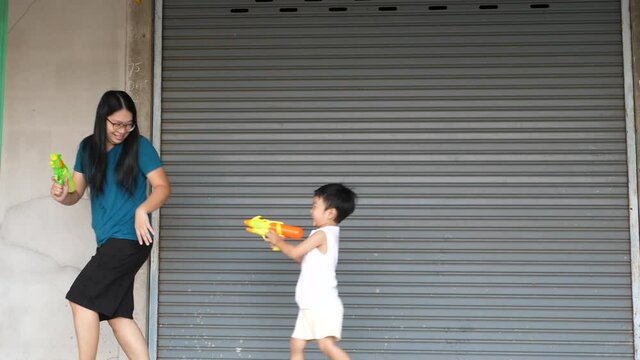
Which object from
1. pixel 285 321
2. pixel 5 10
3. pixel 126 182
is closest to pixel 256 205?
pixel 285 321

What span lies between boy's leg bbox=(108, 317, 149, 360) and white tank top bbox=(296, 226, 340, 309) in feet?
2.73

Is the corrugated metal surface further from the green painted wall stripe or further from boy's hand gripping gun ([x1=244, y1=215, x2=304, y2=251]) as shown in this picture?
the green painted wall stripe

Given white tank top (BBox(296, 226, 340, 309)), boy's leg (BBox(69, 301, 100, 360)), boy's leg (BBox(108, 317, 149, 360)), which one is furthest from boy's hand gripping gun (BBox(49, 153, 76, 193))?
white tank top (BBox(296, 226, 340, 309))

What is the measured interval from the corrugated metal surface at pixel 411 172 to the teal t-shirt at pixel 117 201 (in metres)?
0.94

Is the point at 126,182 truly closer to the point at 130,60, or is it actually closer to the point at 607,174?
the point at 130,60

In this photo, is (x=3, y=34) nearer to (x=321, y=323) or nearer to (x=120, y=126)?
(x=120, y=126)

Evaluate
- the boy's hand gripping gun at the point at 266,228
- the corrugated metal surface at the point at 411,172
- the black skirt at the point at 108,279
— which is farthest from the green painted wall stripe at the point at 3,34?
the boy's hand gripping gun at the point at 266,228

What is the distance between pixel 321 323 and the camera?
3.65 metres

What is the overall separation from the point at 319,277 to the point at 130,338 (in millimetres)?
1005

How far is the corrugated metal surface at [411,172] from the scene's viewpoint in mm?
4551

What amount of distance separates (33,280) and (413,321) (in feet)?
8.06

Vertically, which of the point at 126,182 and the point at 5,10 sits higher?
the point at 5,10

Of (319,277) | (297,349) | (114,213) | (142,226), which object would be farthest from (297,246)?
(114,213)

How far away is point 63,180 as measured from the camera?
12.1 feet
